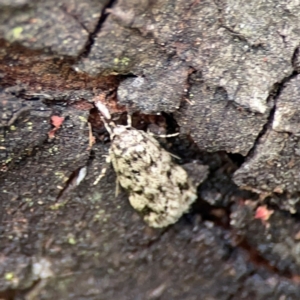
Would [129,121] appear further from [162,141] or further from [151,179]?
[151,179]

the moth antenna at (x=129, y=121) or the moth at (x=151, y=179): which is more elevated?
the moth antenna at (x=129, y=121)

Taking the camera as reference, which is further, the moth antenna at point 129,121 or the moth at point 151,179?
the moth at point 151,179

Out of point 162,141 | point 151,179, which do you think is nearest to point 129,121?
point 162,141

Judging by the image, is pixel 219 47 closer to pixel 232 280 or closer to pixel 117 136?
pixel 117 136

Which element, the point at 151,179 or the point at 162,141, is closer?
the point at 162,141

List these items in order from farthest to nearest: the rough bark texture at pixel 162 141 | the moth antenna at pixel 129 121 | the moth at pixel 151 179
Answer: the moth at pixel 151 179 < the moth antenna at pixel 129 121 < the rough bark texture at pixel 162 141

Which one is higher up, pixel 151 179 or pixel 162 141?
pixel 162 141
